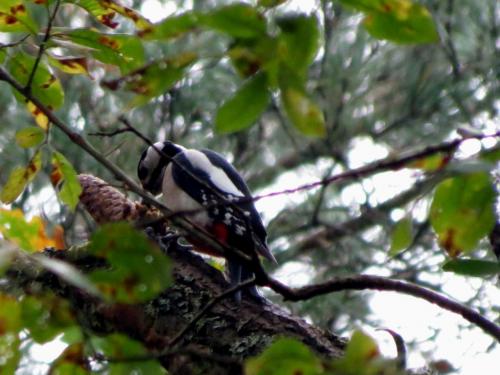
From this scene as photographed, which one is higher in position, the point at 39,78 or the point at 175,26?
the point at 175,26

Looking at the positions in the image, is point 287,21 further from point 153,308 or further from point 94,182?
point 94,182

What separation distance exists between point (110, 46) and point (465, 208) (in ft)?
2.17

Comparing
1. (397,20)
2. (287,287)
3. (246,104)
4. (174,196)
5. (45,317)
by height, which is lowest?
(174,196)

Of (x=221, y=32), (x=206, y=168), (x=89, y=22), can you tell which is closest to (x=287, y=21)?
(x=221, y=32)

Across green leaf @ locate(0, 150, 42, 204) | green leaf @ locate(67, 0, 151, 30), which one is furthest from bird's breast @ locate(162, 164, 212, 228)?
green leaf @ locate(67, 0, 151, 30)

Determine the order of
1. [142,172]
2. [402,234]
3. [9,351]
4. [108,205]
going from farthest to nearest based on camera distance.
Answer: [142,172] → [108,205] → [402,234] → [9,351]

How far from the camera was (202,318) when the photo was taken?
1893mm

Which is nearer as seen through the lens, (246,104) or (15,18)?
(246,104)

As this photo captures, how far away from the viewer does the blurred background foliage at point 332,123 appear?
386 centimetres

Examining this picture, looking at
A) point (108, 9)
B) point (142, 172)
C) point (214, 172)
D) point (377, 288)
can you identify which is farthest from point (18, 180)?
point (142, 172)

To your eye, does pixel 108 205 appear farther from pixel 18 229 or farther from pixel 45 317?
pixel 45 317

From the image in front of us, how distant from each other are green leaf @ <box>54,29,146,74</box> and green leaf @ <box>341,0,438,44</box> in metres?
0.54

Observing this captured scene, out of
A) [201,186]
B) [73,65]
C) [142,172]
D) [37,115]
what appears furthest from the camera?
[142,172]

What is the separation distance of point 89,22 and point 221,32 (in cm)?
341
